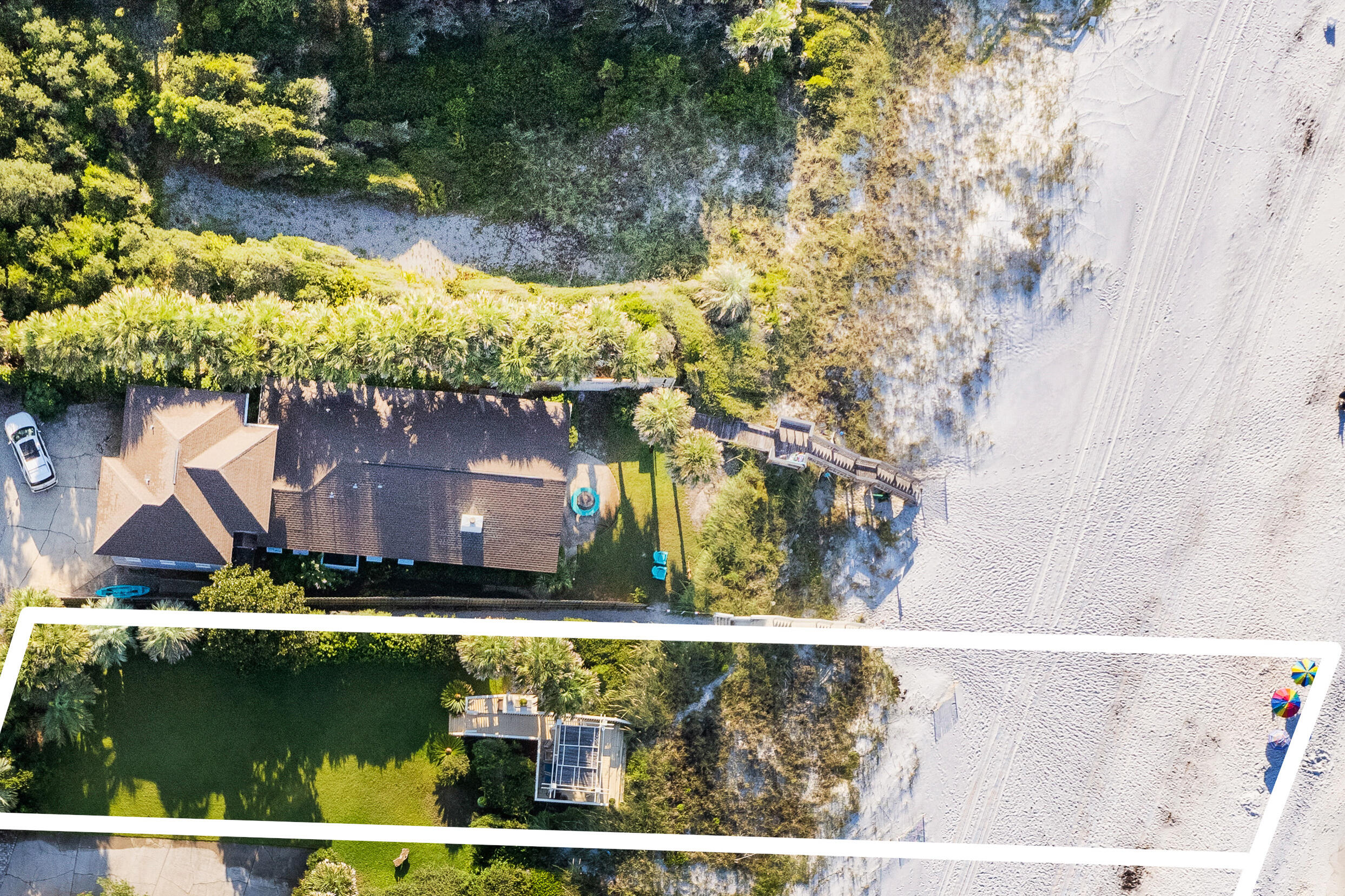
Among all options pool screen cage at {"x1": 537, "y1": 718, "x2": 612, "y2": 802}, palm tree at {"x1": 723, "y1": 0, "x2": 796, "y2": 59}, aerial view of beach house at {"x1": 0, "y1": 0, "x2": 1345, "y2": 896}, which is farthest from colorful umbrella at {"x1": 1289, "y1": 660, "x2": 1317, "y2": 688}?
palm tree at {"x1": 723, "y1": 0, "x2": 796, "y2": 59}

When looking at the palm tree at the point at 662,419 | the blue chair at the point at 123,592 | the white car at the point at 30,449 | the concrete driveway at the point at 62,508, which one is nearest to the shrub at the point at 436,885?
the blue chair at the point at 123,592

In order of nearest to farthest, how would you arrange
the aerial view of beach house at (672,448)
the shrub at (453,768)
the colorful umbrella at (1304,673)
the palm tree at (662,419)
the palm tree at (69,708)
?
the palm tree at (69,708)
the aerial view of beach house at (672,448)
the shrub at (453,768)
the palm tree at (662,419)
the colorful umbrella at (1304,673)

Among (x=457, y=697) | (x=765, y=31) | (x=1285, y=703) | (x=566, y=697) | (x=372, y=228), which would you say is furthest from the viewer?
(x=372, y=228)

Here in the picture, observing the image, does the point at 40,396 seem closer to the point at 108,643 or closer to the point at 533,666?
the point at 108,643

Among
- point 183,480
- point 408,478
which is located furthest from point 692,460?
point 183,480

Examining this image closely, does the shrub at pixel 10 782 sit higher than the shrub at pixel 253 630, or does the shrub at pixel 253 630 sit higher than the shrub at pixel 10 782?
the shrub at pixel 253 630

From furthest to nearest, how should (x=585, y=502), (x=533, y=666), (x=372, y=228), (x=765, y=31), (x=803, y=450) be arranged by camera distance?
(x=372, y=228) → (x=765, y=31) → (x=803, y=450) → (x=585, y=502) → (x=533, y=666)
